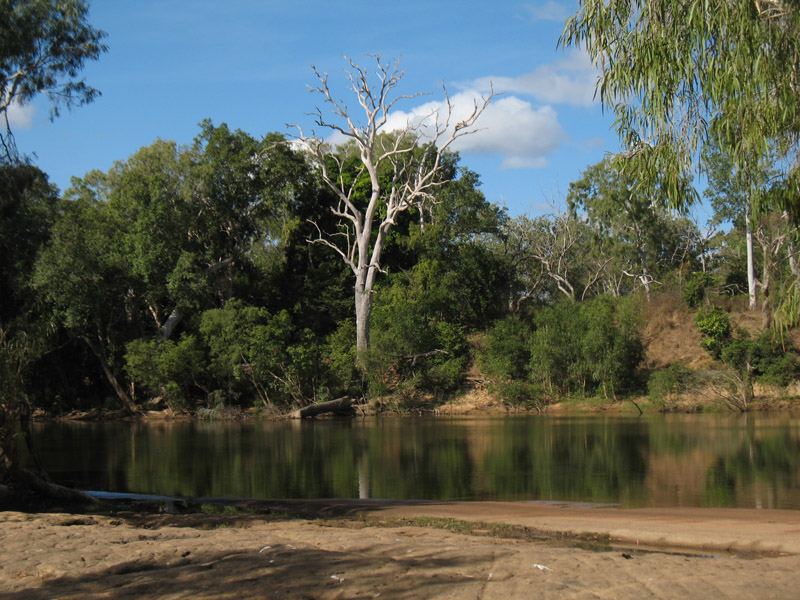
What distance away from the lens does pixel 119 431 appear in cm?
2984

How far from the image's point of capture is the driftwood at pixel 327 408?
34969 mm

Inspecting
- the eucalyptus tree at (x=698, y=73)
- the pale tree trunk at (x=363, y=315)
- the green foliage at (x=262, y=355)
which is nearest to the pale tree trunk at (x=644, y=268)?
the pale tree trunk at (x=363, y=315)

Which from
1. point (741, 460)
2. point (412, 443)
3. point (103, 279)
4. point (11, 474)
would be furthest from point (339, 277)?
point (11, 474)

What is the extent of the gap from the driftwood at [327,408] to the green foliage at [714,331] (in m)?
17.3

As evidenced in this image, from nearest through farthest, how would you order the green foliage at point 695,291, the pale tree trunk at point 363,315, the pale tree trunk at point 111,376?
the pale tree trunk at point 111,376
the pale tree trunk at point 363,315
the green foliage at point 695,291

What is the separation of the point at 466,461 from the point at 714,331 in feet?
71.3

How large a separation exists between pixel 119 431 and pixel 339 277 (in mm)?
17565

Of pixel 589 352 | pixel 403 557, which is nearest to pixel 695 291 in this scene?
pixel 589 352

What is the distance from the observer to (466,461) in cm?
1852

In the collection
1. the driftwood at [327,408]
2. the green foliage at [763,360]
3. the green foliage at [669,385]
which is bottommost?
the driftwood at [327,408]

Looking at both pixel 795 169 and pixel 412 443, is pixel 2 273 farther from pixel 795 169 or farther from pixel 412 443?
pixel 795 169

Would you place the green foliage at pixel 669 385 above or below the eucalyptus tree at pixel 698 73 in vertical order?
below

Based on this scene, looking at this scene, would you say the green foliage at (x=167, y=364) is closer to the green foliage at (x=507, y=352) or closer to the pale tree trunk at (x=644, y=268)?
the green foliage at (x=507, y=352)

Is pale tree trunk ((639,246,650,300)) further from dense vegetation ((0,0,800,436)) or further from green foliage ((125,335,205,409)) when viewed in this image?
green foliage ((125,335,205,409))
